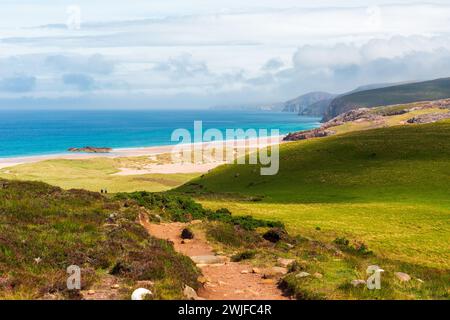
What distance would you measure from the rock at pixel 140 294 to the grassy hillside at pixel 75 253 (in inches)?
11.3

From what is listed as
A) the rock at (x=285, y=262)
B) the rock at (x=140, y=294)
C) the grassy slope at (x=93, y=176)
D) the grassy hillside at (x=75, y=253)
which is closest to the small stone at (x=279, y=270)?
the rock at (x=285, y=262)

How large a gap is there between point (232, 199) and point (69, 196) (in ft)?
84.6

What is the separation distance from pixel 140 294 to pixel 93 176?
10974cm

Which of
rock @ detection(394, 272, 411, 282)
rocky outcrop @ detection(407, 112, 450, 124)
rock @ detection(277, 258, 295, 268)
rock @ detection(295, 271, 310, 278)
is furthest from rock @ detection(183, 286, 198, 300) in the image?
rocky outcrop @ detection(407, 112, 450, 124)

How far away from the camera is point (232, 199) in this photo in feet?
177

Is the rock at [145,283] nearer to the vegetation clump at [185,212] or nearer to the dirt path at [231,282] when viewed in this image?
the dirt path at [231,282]

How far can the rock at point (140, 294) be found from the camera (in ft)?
42.1

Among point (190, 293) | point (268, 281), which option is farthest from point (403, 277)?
point (190, 293)

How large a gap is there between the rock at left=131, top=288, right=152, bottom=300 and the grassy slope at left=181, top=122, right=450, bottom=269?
18839mm

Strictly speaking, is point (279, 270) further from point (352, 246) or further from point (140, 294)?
point (352, 246)

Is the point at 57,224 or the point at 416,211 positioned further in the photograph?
the point at 416,211

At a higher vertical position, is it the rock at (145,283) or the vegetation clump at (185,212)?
the rock at (145,283)
